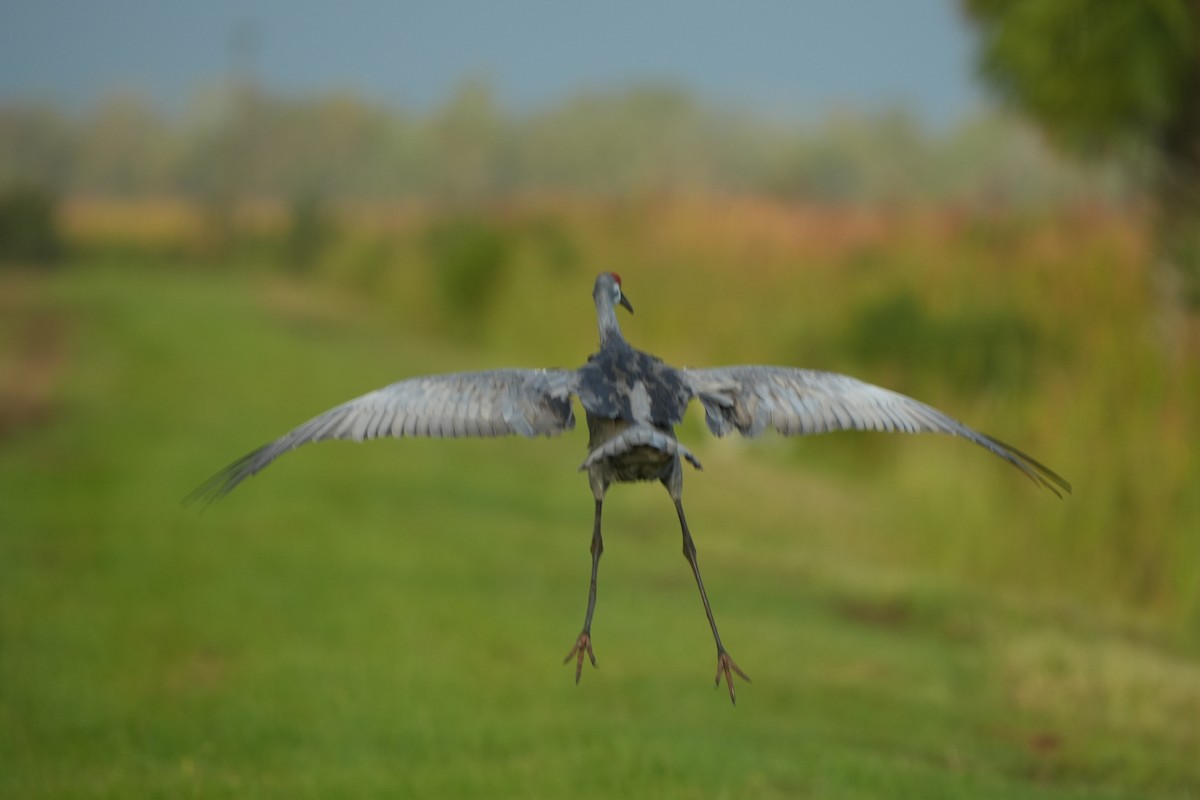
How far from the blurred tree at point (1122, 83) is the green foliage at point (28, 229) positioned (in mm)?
26069

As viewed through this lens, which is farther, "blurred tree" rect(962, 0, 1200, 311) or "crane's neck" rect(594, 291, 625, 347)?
"blurred tree" rect(962, 0, 1200, 311)

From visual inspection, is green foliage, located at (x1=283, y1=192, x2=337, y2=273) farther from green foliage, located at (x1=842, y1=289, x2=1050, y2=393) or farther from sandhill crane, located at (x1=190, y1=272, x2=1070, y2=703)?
sandhill crane, located at (x1=190, y1=272, x2=1070, y2=703)

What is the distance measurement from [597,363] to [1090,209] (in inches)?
538

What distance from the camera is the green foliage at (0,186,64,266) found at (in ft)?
119

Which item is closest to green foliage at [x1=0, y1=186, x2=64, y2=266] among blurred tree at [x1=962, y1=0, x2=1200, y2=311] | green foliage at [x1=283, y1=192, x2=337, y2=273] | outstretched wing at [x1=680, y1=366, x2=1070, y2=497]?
green foliage at [x1=283, y1=192, x2=337, y2=273]

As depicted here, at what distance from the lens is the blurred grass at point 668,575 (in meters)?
7.61

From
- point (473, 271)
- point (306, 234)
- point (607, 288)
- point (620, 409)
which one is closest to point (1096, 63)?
point (607, 288)

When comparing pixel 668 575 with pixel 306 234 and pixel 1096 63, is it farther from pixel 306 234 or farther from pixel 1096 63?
pixel 306 234

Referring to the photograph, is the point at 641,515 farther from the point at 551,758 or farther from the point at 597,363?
the point at 597,363

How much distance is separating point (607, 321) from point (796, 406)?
0.62 meters

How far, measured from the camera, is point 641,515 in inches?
596

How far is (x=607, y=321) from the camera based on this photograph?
4.85m

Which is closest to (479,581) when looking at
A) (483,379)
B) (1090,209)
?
(483,379)

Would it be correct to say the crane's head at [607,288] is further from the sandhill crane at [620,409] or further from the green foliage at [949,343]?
the green foliage at [949,343]
